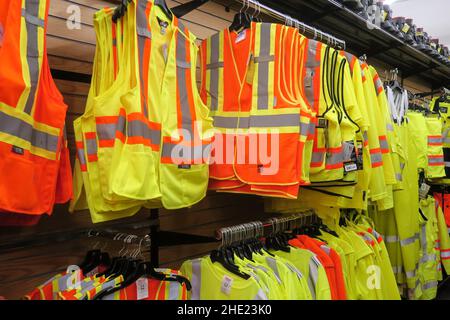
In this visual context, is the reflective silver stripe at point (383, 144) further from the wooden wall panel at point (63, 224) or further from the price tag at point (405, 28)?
the price tag at point (405, 28)

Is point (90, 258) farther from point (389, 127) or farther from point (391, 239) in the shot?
point (391, 239)

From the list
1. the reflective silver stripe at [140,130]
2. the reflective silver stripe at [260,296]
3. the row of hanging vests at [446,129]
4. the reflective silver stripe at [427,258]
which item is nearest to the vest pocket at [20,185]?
the reflective silver stripe at [140,130]

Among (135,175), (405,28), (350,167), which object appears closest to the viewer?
(135,175)

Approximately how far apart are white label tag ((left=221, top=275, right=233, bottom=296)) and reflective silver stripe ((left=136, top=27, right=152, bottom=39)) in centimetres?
97

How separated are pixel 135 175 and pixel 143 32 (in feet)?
1.69

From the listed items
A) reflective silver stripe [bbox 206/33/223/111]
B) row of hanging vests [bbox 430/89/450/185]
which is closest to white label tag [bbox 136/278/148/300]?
reflective silver stripe [bbox 206/33/223/111]

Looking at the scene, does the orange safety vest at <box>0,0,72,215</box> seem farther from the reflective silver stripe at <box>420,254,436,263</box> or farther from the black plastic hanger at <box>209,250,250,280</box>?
the reflective silver stripe at <box>420,254,436,263</box>

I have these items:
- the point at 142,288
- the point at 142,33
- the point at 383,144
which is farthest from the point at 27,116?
the point at 383,144

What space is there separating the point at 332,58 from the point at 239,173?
0.78m

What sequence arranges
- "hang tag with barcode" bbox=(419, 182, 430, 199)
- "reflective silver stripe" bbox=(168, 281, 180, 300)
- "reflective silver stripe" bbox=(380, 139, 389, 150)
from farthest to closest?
"hang tag with barcode" bbox=(419, 182, 430, 199) → "reflective silver stripe" bbox=(380, 139, 389, 150) → "reflective silver stripe" bbox=(168, 281, 180, 300)

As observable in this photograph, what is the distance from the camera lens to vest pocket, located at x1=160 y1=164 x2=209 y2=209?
1.34m

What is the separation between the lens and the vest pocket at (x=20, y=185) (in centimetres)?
99

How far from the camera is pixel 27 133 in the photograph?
105 cm

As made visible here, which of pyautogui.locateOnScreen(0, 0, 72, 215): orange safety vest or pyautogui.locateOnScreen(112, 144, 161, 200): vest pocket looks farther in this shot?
pyautogui.locateOnScreen(112, 144, 161, 200): vest pocket
